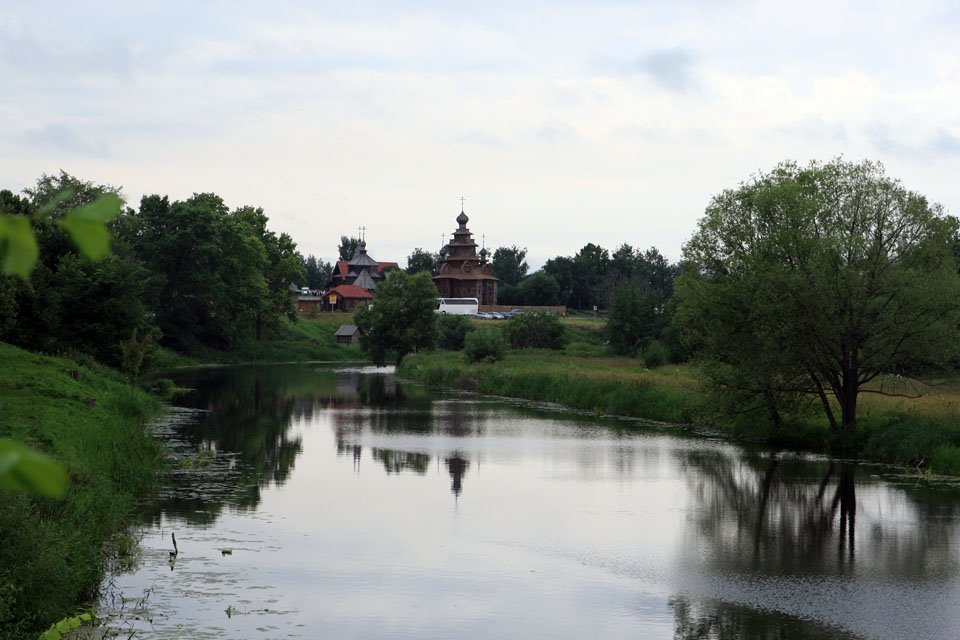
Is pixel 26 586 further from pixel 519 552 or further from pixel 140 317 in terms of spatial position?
pixel 140 317

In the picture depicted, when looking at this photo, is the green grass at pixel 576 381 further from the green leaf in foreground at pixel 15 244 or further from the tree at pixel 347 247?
the tree at pixel 347 247

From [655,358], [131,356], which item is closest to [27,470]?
[131,356]

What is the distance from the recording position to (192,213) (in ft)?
252

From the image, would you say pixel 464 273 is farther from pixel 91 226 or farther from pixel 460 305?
pixel 91 226

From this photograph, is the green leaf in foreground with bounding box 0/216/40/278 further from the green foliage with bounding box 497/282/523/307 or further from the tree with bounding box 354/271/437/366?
the green foliage with bounding box 497/282/523/307

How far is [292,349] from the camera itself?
295ft

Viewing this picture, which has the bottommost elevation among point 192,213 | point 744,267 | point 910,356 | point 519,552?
point 519,552

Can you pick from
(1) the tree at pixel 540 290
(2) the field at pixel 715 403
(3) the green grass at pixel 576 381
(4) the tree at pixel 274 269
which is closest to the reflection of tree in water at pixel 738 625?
(2) the field at pixel 715 403

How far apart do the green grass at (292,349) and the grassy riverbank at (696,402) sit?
21.2m

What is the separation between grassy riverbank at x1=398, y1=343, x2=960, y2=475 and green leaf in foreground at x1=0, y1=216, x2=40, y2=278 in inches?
1074

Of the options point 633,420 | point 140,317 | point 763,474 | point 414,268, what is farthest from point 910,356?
point 414,268

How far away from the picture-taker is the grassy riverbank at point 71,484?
1163cm

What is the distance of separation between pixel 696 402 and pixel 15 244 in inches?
1353

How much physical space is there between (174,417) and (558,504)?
61.1 ft
